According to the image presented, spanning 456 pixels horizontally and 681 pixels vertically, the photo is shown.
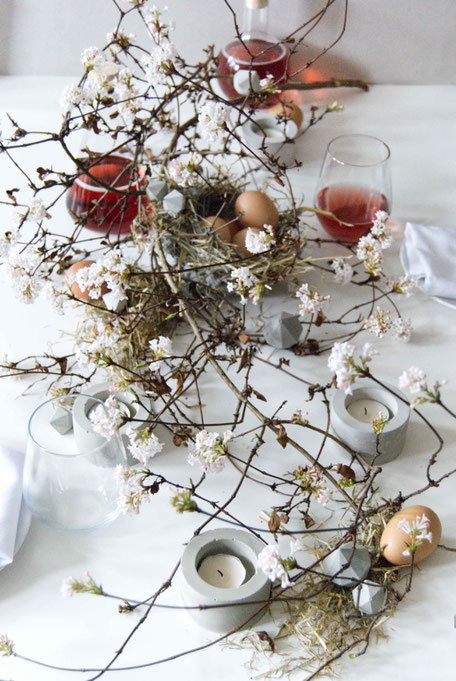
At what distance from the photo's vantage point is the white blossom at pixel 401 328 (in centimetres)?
92

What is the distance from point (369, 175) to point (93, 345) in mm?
453

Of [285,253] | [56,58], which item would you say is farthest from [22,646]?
[56,58]

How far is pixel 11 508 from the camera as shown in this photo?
2.34ft

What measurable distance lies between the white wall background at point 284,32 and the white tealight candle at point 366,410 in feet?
2.91

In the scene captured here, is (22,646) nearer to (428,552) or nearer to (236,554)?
(236,554)

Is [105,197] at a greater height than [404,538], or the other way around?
[105,197]

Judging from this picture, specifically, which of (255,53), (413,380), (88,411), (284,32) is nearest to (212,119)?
(88,411)

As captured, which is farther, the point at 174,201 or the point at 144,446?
the point at 174,201

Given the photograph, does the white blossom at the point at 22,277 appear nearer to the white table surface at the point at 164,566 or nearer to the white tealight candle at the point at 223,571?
the white table surface at the point at 164,566

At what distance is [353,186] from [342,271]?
6.0 inches

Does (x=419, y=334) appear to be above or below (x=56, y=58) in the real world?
below

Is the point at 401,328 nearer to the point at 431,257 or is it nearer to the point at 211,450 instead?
the point at 431,257

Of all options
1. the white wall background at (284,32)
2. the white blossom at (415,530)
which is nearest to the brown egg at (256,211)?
the white blossom at (415,530)

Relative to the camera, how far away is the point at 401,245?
1.10 m
